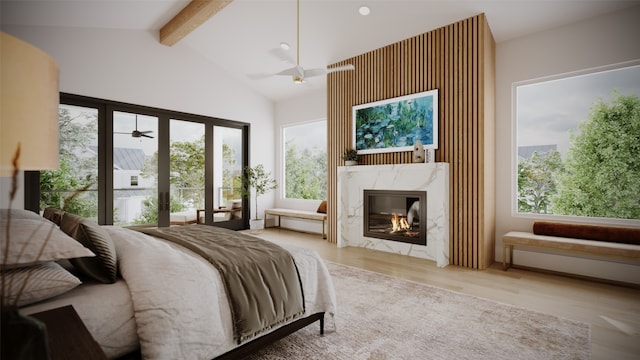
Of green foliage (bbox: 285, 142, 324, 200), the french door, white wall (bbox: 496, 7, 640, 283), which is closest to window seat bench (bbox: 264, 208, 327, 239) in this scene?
green foliage (bbox: 285, 142, 324, 200)

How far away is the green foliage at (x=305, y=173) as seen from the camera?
6.77 m

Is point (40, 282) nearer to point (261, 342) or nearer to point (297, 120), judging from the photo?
point (261, 342)

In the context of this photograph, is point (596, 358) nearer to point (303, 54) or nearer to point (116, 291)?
point (116, 291)

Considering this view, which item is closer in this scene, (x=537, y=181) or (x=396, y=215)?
(x=537, y=181)

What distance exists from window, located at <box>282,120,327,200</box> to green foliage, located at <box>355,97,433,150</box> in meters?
1.73

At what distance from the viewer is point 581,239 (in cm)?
358

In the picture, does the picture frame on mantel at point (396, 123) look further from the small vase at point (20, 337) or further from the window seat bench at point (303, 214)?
the small vase at point (20, 337)

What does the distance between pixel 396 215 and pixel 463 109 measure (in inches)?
70.9

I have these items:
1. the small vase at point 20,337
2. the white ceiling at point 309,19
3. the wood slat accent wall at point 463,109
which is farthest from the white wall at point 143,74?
the small vase at point 20,337

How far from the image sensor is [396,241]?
4656 mm

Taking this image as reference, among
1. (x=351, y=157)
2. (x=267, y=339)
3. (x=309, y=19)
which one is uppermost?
(x=309, y=19)

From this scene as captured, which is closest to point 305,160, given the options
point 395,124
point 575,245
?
point 395,124

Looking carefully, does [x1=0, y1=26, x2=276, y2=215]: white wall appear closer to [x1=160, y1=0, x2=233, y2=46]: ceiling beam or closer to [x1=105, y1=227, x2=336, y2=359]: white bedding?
[x1=160, y1=0, x2=233, y2=46]: ceiling beam

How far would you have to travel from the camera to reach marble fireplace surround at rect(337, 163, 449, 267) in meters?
4.13
